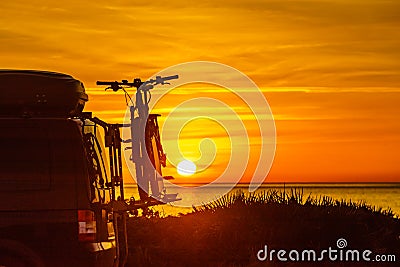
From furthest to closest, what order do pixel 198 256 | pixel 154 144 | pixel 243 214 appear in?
pixel 243 214
pixel 198 256
pixel 154 144

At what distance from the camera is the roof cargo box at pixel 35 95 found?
419 inches

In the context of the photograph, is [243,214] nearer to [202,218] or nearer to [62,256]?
[202,218]

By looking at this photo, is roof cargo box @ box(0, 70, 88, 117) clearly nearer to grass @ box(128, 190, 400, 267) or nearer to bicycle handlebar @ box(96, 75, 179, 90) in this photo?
bicycle handlebar @ box(96, 75, 179, 90)

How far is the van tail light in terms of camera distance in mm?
10250

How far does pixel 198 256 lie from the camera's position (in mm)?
16750

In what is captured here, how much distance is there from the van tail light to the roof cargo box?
4.01 ft

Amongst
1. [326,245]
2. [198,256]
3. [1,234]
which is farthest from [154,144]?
[326,245]

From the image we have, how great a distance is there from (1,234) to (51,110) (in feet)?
4.91

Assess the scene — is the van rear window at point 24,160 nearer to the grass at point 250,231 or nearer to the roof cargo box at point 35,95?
the roof cargo box at point 35,95

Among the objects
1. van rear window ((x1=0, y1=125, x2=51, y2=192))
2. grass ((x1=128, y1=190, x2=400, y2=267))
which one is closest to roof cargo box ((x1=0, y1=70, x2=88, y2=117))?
van rear window ((x1=0, y1=125, x2=51, y2=192))

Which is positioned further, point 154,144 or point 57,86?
point 154,144

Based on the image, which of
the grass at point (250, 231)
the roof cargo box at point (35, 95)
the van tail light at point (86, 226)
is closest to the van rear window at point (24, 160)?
the roof cargo box at point (35, 95)

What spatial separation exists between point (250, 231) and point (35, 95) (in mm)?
7776

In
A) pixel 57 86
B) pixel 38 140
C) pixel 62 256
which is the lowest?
pixel 62 256
